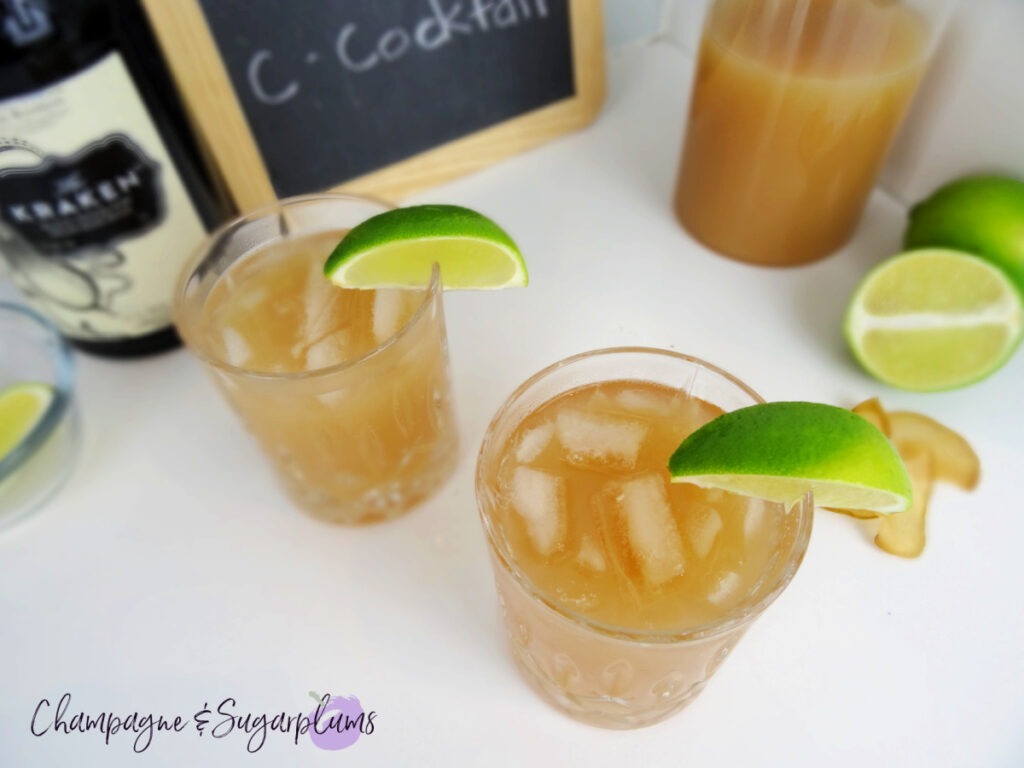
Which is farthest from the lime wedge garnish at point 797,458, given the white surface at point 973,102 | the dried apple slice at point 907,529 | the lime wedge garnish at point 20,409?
the lime wedge garnish at point 20,409

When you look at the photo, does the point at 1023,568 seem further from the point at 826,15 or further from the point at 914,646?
the point at 826,15

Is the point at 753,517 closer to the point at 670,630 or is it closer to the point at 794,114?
the point at 670,630

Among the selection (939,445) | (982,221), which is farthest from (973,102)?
(939,445)

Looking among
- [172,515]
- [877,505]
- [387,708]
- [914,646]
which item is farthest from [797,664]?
[172,515]

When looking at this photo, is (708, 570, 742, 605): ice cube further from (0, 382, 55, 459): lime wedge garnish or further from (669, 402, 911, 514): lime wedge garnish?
(0, 382, 55, 459): lime wedge garnish

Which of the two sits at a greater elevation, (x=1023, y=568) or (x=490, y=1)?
(x=490, y=1)

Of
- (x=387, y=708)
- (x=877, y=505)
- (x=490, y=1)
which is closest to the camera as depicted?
(x=877, y=505)

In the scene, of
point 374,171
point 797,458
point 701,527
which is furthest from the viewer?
point 374,171
